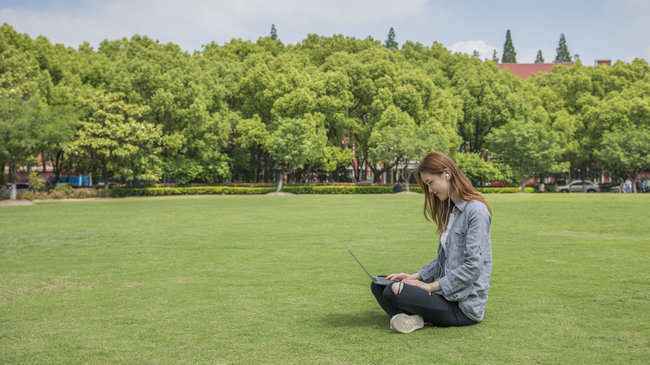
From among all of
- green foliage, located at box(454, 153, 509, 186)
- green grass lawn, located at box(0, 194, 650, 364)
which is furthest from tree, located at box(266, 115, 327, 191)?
green grass lawn, located at box(0, 194, 650, 364)

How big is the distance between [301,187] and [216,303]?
41328 millimetres

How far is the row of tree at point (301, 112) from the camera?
41188 mm

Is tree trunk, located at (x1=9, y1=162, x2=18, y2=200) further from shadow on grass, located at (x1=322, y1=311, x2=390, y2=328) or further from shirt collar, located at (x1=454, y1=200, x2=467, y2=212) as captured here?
shirt collar, located at (x1=454, y1=200, x2=467, y2=212)

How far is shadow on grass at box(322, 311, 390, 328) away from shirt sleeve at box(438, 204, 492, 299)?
3.08ft

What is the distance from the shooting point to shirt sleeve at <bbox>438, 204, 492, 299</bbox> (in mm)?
4516

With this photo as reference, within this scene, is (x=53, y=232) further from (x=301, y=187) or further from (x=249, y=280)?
(x=301, y=187)

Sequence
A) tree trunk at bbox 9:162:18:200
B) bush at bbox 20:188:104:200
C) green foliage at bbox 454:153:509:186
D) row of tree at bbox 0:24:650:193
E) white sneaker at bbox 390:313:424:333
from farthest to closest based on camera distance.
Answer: green foliage at bbox 454:153:509:186, row of tree at bbox 0:24:650:193, bush at bbox 20:188:104:200, tree trunk at bbox 9:162:18:200, white sneaker at bbox 390:313:424:333

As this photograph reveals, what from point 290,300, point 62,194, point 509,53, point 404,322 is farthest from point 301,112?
point 509,53

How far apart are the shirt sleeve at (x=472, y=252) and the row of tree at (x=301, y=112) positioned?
35931 millimetres

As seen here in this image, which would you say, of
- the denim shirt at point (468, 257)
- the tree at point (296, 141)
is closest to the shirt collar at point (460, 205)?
the denim shirt at point (468, 257)

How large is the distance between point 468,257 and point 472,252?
61mm

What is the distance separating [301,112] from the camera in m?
49.8

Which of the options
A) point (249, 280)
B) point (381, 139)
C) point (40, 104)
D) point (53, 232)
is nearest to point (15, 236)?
point (53, 232)

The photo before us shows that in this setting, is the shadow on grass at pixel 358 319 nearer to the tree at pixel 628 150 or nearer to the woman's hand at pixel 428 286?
the woman's hand at pixel 428 286
